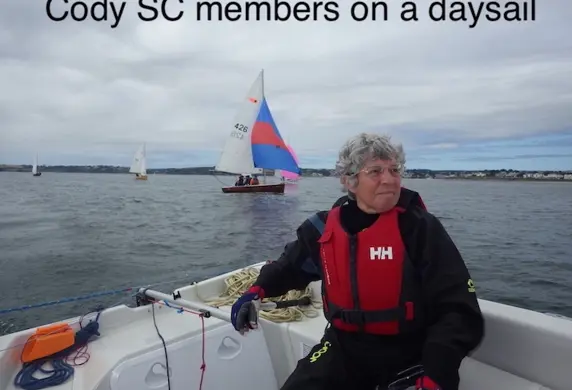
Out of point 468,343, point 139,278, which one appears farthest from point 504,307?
point 139,278

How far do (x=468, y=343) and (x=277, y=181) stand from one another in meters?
31.0

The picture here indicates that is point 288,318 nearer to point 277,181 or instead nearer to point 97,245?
point 97,245

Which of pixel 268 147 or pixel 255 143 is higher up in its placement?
pixel 255 143

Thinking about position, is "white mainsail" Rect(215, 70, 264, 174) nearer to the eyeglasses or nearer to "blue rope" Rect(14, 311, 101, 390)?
"blue rope" Rect(14, 311, 101, 390)

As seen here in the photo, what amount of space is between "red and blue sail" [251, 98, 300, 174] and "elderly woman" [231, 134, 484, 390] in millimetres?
27290

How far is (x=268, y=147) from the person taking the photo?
29.0m

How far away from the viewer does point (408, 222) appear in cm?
169

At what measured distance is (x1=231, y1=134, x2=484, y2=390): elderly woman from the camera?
60.0 inches

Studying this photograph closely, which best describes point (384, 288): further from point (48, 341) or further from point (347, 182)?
point (48, 341)

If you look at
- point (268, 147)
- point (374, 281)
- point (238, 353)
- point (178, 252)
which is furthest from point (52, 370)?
point (268, 147)

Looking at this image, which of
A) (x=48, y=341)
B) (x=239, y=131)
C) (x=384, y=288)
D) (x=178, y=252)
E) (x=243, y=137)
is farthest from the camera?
(x=243, y=137)

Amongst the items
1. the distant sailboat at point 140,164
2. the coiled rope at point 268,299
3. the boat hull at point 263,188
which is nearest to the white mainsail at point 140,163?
the distant sailboat at point 140,164

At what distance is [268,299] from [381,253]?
1644mm

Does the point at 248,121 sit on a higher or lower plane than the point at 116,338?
higher
